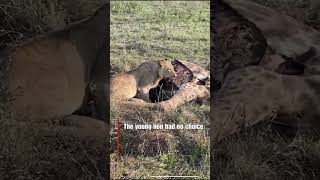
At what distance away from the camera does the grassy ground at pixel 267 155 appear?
3.46m

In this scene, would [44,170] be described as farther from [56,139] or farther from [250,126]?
[250,126]

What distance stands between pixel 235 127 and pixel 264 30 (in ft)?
2.07

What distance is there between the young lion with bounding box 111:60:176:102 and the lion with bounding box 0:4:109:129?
121 millimetres

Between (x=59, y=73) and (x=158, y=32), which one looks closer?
(x=158, y=32)

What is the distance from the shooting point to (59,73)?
142 inches

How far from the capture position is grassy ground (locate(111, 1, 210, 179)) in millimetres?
3395

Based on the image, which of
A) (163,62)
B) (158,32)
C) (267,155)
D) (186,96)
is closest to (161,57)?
(163,62)

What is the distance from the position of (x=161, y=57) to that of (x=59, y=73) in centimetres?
62

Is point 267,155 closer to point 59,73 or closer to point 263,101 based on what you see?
point 263,101

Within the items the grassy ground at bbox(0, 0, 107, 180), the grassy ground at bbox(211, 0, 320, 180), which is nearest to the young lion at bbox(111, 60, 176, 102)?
the grassy ground at bbox(0, 0, 107, 180)

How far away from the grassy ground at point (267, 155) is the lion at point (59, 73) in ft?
2.46

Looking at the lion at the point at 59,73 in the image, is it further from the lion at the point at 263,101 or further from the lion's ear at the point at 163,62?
A: the lion at the point at 263,101

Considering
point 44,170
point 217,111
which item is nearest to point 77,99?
point 44,170

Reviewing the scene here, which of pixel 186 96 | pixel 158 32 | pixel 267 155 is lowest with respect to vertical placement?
pixel 267 155
